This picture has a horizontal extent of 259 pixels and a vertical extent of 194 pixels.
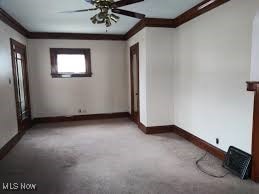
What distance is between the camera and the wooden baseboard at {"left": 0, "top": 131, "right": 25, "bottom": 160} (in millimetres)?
3665

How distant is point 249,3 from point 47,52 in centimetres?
515

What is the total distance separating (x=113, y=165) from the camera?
325 cm

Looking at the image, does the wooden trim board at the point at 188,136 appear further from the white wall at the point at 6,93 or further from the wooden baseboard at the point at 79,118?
the white wall at the point at 6,93

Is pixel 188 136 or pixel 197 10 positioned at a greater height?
pixel 197 10

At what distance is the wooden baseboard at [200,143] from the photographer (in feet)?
11.2

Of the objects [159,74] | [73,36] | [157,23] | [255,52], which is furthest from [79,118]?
[255,52]

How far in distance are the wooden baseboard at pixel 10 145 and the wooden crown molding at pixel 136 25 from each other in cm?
234

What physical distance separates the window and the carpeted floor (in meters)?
2.02

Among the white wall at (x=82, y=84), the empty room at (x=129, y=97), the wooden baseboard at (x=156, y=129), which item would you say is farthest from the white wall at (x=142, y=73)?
the white wall at (x=82, y=84)

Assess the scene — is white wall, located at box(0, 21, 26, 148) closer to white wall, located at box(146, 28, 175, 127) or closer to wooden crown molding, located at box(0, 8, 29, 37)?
wooden crown molding, located at box(0, 8, 29, 37)

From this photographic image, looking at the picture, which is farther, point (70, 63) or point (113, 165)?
point (70, 63)

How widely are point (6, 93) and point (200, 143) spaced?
381cm

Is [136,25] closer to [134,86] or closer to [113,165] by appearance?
[134,86]

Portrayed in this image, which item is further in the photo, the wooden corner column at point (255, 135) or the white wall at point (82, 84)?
the white wall at point (82, 84)
